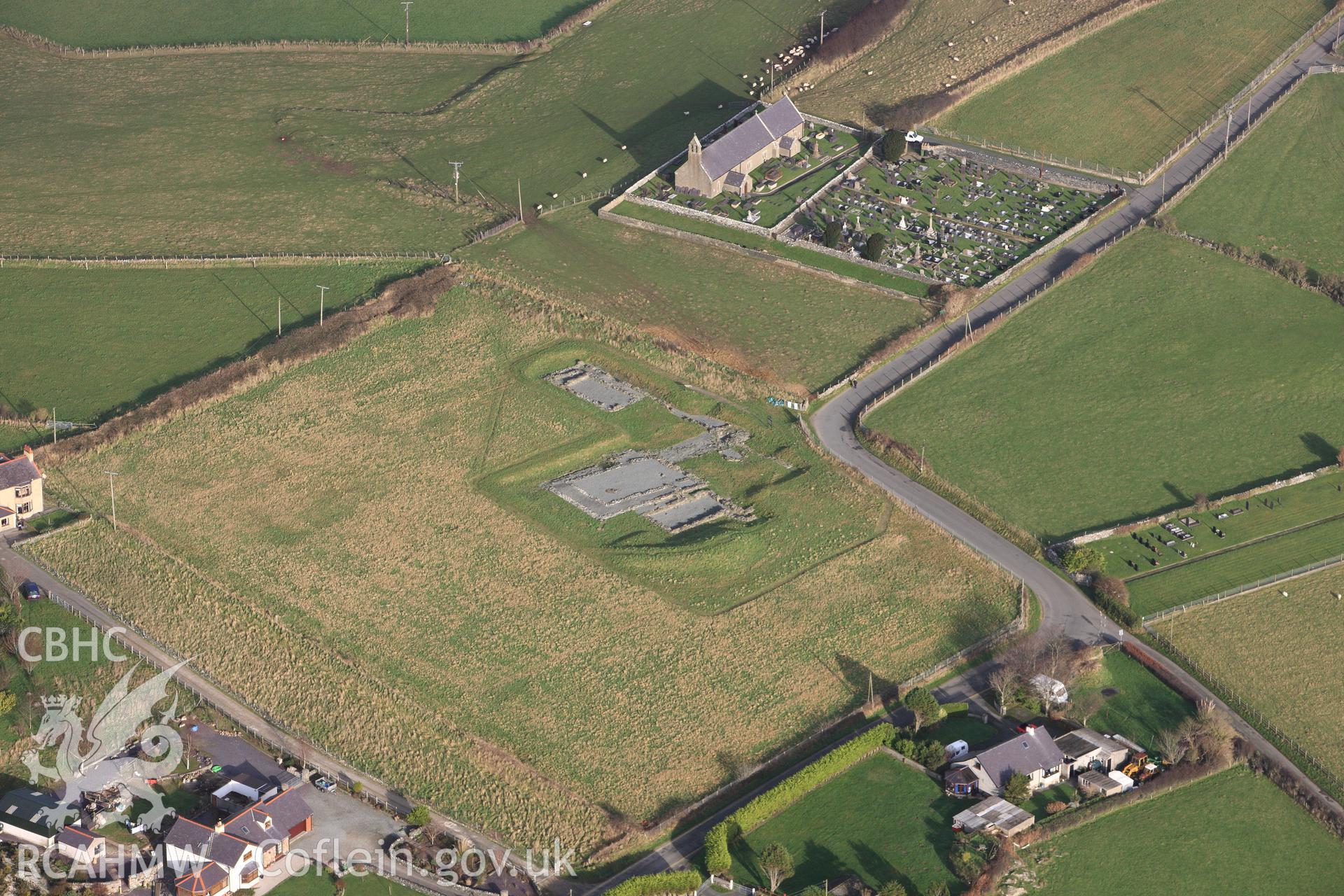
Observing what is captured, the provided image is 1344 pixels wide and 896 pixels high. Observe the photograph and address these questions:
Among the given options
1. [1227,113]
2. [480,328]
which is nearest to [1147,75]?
[1227,113]

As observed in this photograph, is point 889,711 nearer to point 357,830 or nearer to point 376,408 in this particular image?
point 357,830

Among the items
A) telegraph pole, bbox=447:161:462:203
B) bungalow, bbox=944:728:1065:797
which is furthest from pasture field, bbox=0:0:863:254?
bungalow, bbox=944:728:1065:797

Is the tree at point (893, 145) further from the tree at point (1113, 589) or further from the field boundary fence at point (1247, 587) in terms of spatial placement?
the field boundary fence at point (1247, 587)

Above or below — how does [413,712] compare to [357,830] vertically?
above

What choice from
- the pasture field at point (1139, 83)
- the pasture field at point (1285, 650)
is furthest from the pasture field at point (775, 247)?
the pasture field at point (1285, 650)

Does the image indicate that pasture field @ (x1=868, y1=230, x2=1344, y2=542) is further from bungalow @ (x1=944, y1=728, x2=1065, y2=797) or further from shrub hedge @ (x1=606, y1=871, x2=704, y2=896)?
shrub hedge @ (x1=606, y1=871, x2=704, y2=896)
